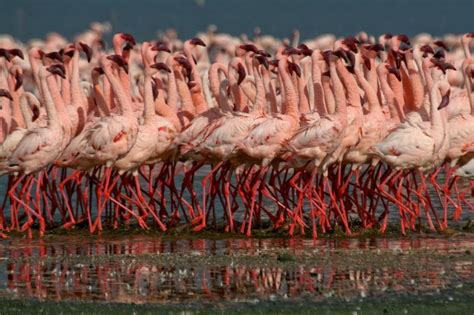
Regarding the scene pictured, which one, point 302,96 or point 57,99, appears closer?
point 57,99

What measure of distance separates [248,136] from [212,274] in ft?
12.4

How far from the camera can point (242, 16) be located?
325 ft

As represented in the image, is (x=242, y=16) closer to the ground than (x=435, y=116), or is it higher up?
higher up

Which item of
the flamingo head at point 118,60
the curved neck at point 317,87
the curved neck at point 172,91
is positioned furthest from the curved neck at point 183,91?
the curved neck at point 317,87

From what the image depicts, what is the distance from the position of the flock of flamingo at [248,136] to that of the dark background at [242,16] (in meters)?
65.4

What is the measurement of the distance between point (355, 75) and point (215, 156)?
2056mm

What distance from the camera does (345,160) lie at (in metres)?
17.6

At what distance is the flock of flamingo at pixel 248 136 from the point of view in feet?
55.6

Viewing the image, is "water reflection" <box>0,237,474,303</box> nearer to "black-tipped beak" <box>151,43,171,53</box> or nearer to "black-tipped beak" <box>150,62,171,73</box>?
"black-tipped beak" <box>150,62,171,73</box>

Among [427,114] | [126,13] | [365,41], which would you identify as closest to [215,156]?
[427,114]

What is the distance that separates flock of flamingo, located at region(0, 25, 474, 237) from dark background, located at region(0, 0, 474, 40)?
65365 mm

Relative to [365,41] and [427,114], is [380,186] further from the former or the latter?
[365,41]

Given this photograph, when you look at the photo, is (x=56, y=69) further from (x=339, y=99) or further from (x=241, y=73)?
(x=339, y=99)

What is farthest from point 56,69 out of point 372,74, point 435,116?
point 435,116
